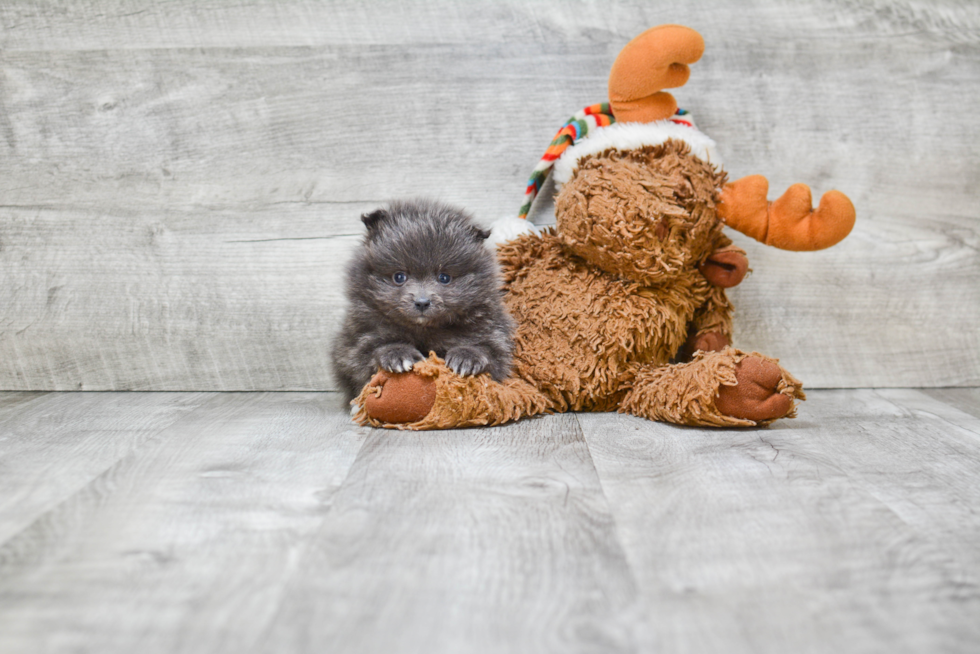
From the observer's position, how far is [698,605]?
721 millimetres

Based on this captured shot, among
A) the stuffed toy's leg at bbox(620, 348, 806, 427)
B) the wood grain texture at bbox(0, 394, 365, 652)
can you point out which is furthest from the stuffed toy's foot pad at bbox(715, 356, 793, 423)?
the wood grain texture at bbox(0, 394, 365, 652)

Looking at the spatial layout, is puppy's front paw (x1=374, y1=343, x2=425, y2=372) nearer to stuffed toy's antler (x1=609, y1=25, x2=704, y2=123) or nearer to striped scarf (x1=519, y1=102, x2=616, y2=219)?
striped scarf (x1=519, y1=102, x2=616, y2=219)

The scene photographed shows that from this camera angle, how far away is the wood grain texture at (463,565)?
670 mm

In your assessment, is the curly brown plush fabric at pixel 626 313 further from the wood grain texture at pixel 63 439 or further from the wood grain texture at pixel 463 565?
the wood grain texture at pixel 63 439

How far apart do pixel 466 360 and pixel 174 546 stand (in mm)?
639

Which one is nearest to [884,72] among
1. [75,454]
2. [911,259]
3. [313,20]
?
[911,259]

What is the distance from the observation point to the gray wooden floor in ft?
2.23

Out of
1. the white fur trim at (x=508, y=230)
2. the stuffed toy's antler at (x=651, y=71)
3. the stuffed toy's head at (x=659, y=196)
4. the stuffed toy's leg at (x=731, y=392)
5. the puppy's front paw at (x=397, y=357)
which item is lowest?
the stuffed toy's leg at (x=731, y=392)

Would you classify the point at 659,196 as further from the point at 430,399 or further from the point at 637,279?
the point at 430,399

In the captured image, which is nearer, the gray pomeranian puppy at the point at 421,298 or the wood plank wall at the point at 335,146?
the gray pomeranian puppy at the point at 421,298

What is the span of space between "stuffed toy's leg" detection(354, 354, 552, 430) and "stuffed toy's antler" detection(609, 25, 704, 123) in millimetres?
640

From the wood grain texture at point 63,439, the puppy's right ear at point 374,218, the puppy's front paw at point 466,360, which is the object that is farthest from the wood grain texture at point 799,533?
the wood grain texture at point 63,439

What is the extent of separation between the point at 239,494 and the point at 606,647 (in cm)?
59

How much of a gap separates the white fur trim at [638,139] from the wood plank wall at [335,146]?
10.8 inches
